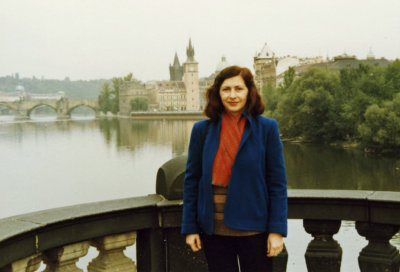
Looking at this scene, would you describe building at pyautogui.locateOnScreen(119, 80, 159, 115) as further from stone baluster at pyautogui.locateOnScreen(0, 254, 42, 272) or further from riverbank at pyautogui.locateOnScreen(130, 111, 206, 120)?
stone baluster at pyautogui.locateOnScreen(0, 254, 42, 272)

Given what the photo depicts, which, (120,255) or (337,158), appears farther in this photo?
(337,158)

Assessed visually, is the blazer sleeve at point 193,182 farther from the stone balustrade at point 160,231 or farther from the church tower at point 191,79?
the church tower at point 191,79

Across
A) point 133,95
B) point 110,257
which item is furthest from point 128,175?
point 133,95

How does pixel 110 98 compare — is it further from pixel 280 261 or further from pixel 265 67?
pixel 280 261

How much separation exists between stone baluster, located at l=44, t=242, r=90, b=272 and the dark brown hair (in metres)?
0.87

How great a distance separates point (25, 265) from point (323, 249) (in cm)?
142

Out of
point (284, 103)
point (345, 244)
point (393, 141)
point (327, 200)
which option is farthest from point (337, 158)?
point (327, 200)

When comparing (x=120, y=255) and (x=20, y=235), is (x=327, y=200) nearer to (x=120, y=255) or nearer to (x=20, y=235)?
(x=120, y=255)

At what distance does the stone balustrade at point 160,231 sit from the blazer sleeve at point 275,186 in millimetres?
606

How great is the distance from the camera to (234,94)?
2293 millimetres

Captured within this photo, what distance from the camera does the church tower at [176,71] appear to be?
13362 cm

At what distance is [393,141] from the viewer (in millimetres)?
30875

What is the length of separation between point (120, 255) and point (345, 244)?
13.0 m

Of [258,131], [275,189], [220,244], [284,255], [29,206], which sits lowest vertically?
[29,206]
